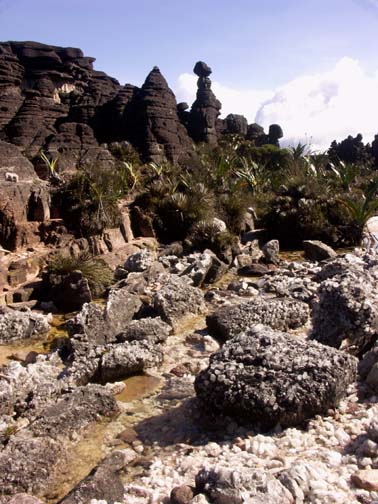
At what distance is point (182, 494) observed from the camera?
116 inches

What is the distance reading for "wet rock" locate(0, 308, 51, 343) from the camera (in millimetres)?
6477

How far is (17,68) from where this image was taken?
3819cm

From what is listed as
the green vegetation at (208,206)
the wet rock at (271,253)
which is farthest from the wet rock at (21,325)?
the wet rock at (271,253)

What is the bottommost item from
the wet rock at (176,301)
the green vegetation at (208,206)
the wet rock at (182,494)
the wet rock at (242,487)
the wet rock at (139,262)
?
the wet rock at (182,494)

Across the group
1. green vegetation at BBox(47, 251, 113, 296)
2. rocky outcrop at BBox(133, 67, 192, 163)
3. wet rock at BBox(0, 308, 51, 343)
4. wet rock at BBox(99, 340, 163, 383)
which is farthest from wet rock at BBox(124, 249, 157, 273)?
rocky outcrop at BBox(133, 67, 192, 163)

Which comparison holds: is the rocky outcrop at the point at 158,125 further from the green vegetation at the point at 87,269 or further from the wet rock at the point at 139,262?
the green vegetation at the point at 87,269

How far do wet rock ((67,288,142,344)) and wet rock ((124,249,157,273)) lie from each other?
248 cm

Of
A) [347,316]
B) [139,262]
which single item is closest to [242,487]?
[347,316]

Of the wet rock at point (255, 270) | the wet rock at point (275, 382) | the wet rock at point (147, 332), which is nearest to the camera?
the wet rock at point (275, 382)

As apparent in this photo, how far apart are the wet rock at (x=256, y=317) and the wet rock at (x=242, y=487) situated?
3052mm

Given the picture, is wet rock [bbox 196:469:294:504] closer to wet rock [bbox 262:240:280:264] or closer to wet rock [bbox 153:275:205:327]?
wet rock [bbox 153:275:205:327]

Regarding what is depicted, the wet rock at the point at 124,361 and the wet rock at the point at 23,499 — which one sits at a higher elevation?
the wet rock at the point at 124,361

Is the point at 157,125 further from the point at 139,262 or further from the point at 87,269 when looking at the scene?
the point at 87,269

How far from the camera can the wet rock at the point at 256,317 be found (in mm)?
6008
